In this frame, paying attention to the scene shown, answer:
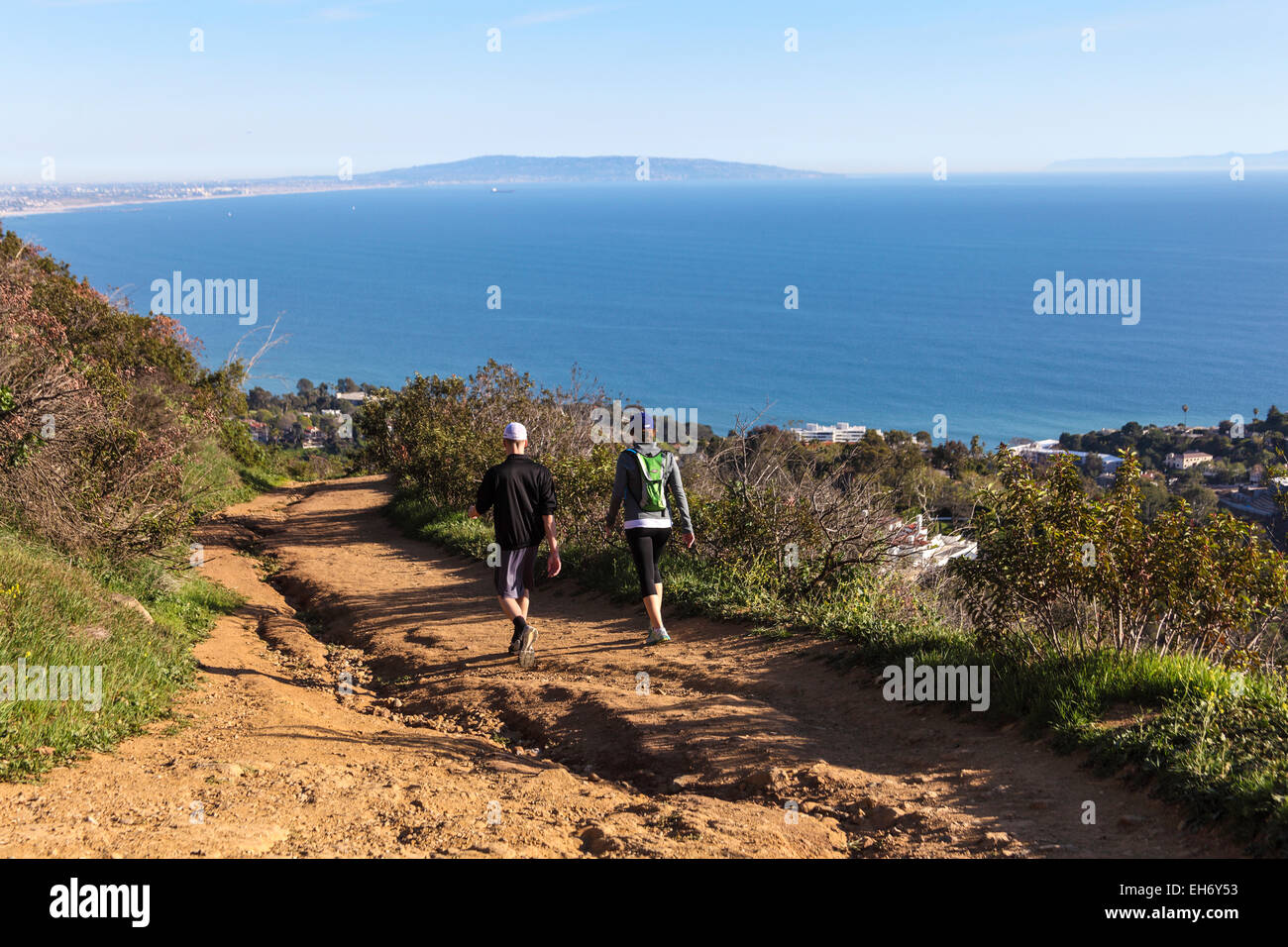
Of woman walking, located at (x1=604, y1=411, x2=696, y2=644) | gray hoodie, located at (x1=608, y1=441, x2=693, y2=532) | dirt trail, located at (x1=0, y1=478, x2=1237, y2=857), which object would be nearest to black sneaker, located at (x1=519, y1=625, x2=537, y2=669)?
dirt trail, located at (x1=0, y1=478, x2=1237, y2=857)

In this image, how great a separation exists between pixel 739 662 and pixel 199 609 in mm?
5629

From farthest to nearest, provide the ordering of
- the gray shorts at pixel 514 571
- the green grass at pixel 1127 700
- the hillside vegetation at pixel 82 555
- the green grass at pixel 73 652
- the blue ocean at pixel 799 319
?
the blue ocean at pixel 799 319 < the gray shorts at pixel 514 571 < the hillside vegetation at pixel 82 555 < the green grass at pixel 73 652 < the green grass at pixel 1127 700

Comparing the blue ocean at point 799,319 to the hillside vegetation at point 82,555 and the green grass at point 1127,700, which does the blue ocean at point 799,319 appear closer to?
the hillside vegetation at point 82,555

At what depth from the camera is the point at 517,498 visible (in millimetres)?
7223

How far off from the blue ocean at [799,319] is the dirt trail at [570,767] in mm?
26145

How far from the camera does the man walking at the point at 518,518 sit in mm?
7227

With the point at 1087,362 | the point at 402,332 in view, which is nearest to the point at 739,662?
the point at 1087,362

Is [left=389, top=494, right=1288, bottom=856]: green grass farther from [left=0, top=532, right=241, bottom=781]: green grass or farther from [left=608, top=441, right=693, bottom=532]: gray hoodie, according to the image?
[left=0, top=532, right=241, bottom=781]: green grass

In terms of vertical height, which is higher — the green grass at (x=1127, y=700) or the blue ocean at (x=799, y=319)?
the blue ocean at (x=799, y=319)


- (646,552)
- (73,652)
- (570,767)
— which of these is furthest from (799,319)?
(73,652)

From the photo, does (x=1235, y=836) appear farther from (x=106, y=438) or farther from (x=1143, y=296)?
(x=1143, y=296)

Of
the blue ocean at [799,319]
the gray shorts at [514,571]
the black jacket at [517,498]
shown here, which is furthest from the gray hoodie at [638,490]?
the blue ocean at [799,319]

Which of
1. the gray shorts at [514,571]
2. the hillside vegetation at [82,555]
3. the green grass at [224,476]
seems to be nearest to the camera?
the hillside vegetation at [82,555]

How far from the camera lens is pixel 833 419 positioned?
68.2 meters
